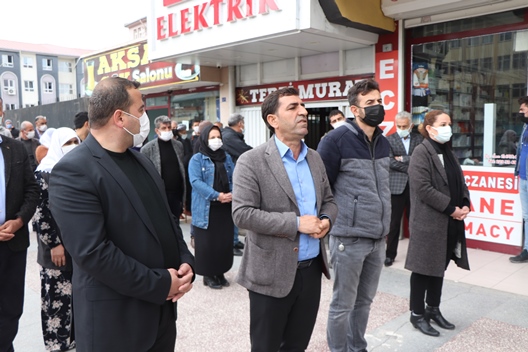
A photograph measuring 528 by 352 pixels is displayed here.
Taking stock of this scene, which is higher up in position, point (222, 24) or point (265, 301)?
point (222, 24)

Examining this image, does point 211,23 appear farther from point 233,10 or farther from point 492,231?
point 492,231

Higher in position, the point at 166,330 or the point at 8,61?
the point at 8,61

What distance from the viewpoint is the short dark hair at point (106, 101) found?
6.46 ft

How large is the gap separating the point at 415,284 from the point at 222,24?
521 cm

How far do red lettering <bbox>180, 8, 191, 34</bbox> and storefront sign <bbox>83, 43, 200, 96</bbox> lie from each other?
1.85 meters

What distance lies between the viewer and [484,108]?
622cm

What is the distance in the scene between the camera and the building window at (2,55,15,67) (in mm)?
50531

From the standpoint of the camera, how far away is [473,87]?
249 inches

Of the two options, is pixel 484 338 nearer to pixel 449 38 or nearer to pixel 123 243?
pixel 123 243

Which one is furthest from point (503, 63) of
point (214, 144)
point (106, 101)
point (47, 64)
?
point (47, 64)

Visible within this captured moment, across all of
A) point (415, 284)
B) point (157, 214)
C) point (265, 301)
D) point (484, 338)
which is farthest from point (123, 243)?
point (484, 338)

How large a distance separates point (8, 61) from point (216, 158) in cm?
5627

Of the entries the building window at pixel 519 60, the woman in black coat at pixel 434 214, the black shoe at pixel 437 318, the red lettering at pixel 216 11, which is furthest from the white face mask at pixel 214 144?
the building window at pixel 519 60

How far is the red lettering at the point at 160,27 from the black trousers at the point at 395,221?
5.27 m
